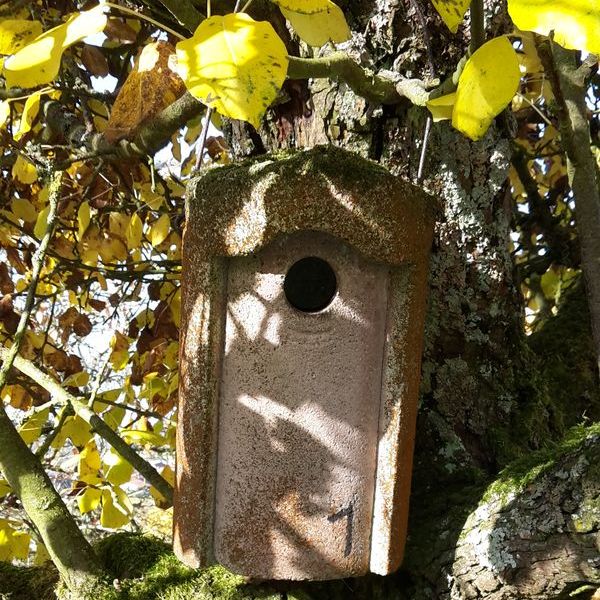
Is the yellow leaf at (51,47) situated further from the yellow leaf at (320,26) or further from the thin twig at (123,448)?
the thin twig at (123,448)

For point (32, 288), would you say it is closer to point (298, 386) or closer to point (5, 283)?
point (298, 386)

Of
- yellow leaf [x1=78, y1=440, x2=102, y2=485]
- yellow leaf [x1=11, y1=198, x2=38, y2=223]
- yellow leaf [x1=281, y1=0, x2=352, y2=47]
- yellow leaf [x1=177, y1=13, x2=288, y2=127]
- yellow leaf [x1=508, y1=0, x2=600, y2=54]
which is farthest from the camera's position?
yellow leaf [x1=11, y1=198, x2=38, y2=223]

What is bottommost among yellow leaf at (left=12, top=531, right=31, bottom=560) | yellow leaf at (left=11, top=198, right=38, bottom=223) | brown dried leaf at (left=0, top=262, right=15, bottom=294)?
yellow leaf at (left=12, top=531, right=31, bottom=560)

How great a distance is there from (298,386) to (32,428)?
1.13m

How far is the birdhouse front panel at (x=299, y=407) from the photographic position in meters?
1.42

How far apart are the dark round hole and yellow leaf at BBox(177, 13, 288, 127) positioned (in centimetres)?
74

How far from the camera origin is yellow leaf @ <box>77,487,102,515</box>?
2227mm

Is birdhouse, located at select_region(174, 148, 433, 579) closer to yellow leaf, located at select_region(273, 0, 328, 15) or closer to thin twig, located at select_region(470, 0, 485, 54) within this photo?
thin twig, located at select_region(470, 0, 485, 54)

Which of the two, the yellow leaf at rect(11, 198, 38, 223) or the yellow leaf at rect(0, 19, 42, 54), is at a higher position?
the yellow leaf at rect(11, 198, 38, 223)

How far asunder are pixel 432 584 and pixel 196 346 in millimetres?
709

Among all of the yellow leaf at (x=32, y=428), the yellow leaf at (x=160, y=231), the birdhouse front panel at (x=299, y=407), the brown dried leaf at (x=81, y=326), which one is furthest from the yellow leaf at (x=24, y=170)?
the birdhouse front panel at (x=299, y=407)

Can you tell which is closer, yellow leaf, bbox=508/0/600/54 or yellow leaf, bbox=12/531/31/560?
yellow leaf, bbox=508/0/600/54

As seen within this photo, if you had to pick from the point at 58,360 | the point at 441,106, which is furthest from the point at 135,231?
the point at 441,106

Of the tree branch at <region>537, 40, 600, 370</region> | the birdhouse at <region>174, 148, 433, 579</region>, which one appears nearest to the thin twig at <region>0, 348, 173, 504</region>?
the birdhouse at <region>174, 148, 433, 579</region>
